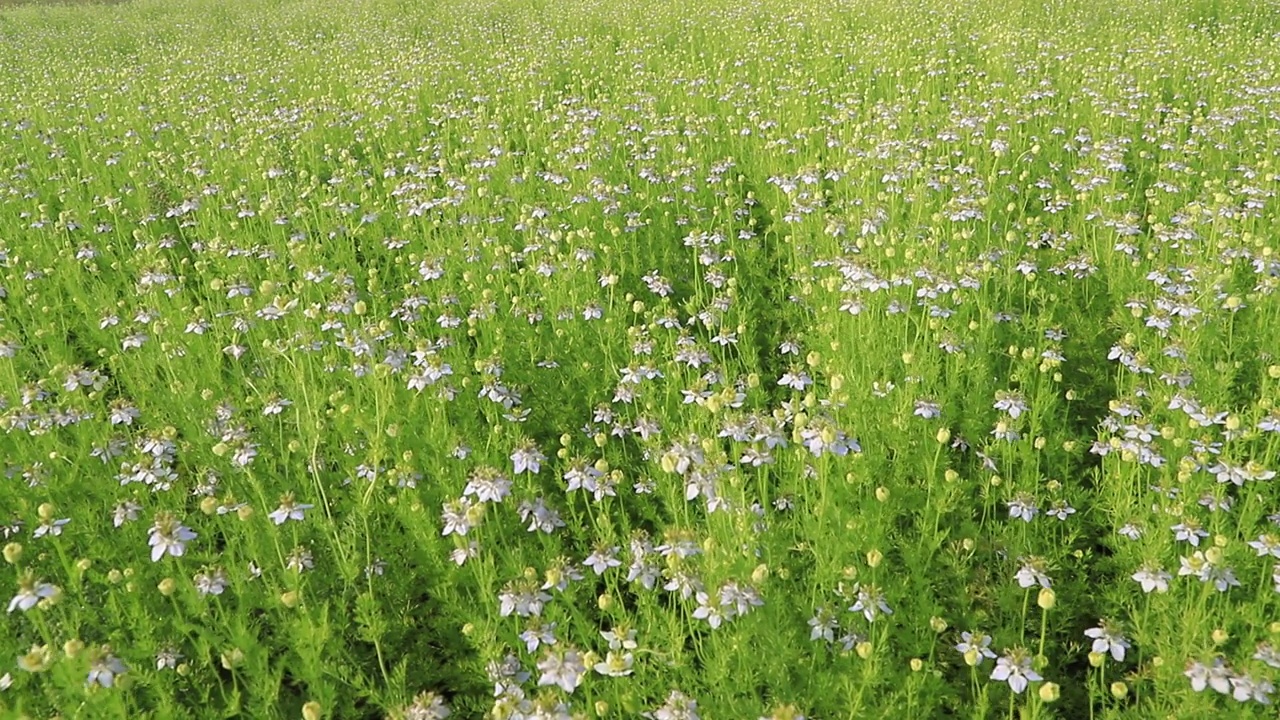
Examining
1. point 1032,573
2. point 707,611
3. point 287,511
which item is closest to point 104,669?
point 287,511

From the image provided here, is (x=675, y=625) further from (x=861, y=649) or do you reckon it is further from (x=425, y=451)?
(x=425, y=451)

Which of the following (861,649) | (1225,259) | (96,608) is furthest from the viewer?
(1225,259)

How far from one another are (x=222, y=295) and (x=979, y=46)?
28.9ft

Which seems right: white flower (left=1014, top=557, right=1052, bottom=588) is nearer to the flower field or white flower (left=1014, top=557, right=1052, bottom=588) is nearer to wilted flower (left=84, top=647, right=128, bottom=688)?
the flower field

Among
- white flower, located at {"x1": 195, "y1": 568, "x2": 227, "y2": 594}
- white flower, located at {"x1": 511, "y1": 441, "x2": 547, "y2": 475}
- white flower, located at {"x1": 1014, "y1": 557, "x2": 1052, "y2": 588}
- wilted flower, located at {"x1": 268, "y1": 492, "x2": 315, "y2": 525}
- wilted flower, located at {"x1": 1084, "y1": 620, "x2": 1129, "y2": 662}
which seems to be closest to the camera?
wilted flower, located at {"x1": 1084, "y1": 620, "x2": 1129, "y2": 662}

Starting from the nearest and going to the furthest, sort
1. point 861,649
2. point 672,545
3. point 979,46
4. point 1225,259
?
point 861,649, point 672,545, point 1225,259, point 979,46

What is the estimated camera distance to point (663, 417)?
351cm

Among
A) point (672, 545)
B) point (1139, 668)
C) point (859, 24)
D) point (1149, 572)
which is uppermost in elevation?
point (859, 24)

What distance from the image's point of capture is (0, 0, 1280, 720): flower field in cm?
261

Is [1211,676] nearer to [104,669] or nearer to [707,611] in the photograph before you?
[707,611]

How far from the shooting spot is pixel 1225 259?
4.18m

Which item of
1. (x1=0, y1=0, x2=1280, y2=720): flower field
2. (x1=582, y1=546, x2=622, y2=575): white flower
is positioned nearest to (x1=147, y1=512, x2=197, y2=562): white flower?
(x1=0, y1=0, x2=1280, y2=720): flower field

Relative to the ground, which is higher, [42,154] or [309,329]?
[42,154]

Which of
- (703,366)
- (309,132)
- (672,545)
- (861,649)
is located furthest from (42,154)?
(861,649)
